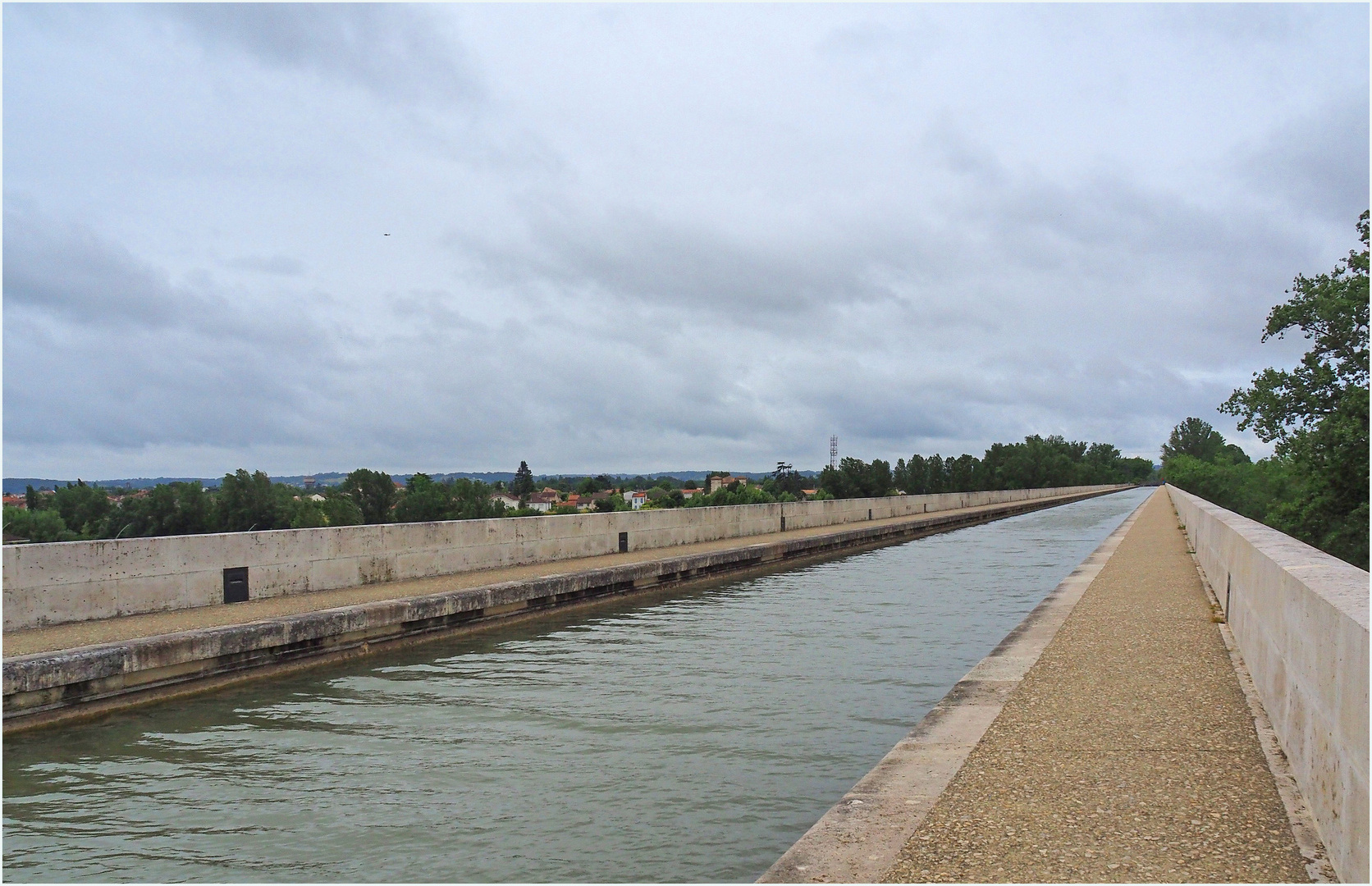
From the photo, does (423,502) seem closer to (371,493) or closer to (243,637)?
(371,493)

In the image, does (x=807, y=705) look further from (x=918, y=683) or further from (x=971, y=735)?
(x=971, y=735)

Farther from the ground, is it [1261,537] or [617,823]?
[1261,537]

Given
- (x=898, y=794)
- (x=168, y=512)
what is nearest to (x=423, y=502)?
(x=168, y=512)

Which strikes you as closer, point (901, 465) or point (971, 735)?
point (971, 735)

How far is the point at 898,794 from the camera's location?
211 inches

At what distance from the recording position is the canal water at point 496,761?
5668 mm

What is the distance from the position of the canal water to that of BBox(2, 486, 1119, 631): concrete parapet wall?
2.45 m

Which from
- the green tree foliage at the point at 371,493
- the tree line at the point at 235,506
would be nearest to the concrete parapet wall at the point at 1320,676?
the tree line at the point at 235,506

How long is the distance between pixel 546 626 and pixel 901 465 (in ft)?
560

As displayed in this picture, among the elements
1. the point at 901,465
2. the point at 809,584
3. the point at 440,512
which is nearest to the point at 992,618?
the point at 809,584

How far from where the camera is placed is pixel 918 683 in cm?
1026

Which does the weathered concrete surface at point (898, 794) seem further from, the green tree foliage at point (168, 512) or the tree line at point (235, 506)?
the green tree foliage at point (168, 512)

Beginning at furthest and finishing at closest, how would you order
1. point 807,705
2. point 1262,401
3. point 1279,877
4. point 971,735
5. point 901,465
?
point 901,465
point 1262,401
point 807,705
point 971,735
point 1279,877

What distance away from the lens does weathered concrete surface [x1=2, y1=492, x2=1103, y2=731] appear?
8836 millimetres
